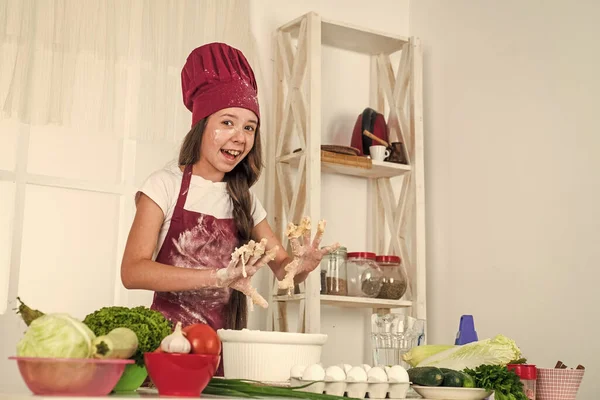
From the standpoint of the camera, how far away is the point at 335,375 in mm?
1463

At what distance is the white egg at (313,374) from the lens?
4.77 ft

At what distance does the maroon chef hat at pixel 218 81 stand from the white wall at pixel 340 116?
103cm

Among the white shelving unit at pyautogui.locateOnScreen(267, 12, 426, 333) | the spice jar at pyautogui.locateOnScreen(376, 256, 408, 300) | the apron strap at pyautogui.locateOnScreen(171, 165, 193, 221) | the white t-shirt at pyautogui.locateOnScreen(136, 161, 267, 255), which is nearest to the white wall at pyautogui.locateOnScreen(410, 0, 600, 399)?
the white shelving unit at pyautogui.locateOnScreen(267, 12, 426, 333)

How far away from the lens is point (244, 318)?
2.44m

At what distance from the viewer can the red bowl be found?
4.09 feet

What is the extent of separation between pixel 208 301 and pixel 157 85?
3.74 feet

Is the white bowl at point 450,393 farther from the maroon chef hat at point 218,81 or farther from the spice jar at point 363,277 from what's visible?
the spice jar at point 363,277

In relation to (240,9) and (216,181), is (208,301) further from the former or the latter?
(240,9)

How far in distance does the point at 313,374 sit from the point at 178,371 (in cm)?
31

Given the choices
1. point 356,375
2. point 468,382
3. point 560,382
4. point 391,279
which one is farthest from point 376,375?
point 391,279

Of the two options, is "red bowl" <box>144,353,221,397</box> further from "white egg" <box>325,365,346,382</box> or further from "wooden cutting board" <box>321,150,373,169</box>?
"wooden cutting board" <box>321,150,373,169</box>

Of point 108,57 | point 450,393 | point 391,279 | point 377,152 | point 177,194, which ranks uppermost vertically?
point 108,57

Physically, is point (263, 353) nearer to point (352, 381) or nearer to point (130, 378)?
point (352, 381)

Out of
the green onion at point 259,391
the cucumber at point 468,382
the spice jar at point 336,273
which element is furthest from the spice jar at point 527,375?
the spice jar at point 336,273
